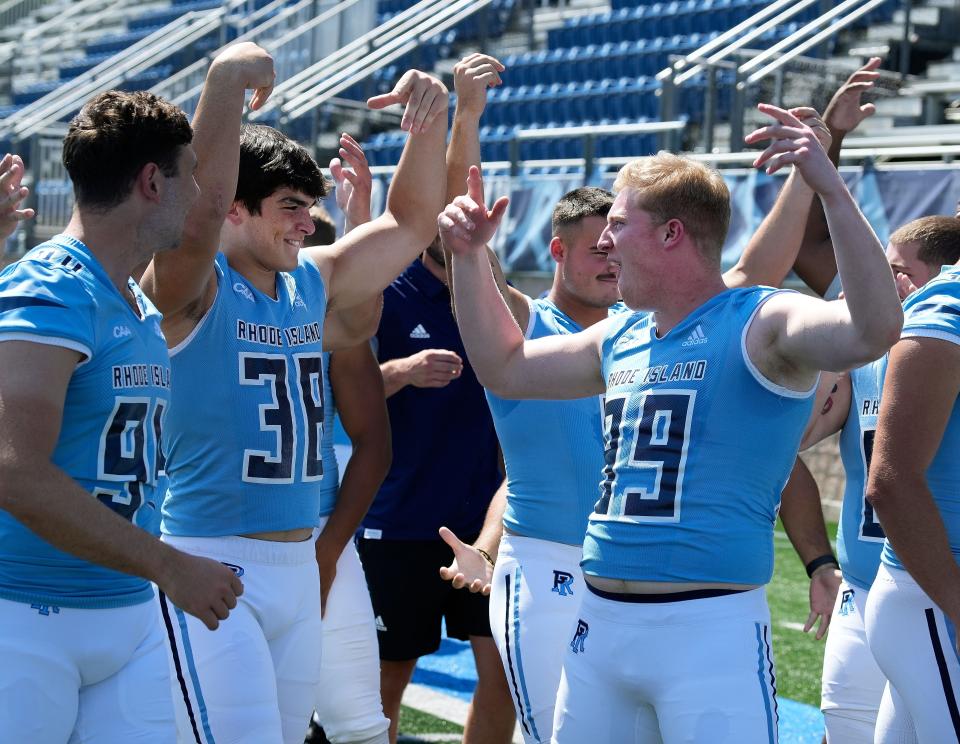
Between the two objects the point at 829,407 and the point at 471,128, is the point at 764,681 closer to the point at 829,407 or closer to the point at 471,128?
the point at 829,407

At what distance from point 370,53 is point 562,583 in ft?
43.2

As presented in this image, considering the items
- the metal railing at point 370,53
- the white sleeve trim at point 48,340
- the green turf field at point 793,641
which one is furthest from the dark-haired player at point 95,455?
the metal railing at point 370,53

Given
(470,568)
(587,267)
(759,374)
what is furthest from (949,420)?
(470,568)

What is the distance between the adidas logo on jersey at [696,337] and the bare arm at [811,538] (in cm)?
113

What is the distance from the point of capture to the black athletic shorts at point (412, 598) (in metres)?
4.32

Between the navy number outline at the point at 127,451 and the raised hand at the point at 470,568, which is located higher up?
the navy number outline at the point at 127,451

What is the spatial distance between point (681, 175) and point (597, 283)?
1108 mm

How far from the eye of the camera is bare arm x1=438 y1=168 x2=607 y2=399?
2.90 m

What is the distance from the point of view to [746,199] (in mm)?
9047

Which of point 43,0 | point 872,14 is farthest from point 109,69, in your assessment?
point 872,14

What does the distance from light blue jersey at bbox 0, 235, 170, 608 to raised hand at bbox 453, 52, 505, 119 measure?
1298 mm

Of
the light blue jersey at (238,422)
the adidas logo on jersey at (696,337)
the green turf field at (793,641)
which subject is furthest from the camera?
the green turf field at (793,641)

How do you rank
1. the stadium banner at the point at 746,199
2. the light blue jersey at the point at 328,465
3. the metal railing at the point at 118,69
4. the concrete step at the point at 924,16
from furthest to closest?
the metal railing at the point at 118,69
the concrete step at the point at 924,16
the stadium banner at the point at 746,199
the light blue jersey at the point at 328,465

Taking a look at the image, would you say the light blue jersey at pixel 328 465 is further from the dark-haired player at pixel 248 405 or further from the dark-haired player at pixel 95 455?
the dark-haired player at pixel 95 455
